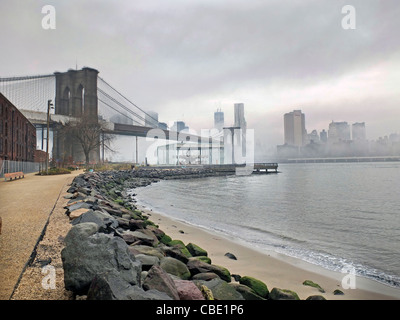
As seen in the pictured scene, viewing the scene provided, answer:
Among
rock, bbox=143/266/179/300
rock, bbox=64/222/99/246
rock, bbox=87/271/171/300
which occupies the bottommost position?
rock, bbox=143/266/179/300

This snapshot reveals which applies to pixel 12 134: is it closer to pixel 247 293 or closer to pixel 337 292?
pixel 247 293

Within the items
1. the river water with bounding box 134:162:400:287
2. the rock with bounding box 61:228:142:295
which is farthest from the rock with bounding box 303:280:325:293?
the rock with bounding box 61:228:142:295

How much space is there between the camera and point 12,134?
3275 cm

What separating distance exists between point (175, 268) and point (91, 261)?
6.76 ft

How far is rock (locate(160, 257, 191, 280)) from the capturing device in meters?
4.99

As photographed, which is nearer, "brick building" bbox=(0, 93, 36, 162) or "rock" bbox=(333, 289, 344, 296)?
"rock" bbox=(333, 289, 344, 296)

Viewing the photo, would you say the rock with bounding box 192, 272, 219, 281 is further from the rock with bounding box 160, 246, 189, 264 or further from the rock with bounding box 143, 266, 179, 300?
the rock with bounding box 143, 266, 179, 300

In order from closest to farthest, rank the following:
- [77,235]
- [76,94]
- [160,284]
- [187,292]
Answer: [160,284] < [187,292] < [77,235] < [76,94]

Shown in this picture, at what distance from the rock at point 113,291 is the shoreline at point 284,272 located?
151 inches

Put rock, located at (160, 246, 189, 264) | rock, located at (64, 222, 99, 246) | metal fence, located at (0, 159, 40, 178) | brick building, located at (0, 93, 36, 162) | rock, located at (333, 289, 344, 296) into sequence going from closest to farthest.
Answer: rock, located at (64, 222, 99, 246) < rock, located at (333, 289, 344, 296) < rock, located at (160, 246, 189, 264) < metal fence, located at (0, 159, 40, 178) < brick building, located at (0, 93, 36, 162)

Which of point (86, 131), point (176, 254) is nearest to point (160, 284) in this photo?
point (176, 254)

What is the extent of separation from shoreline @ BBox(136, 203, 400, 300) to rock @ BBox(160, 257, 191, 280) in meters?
1.98
